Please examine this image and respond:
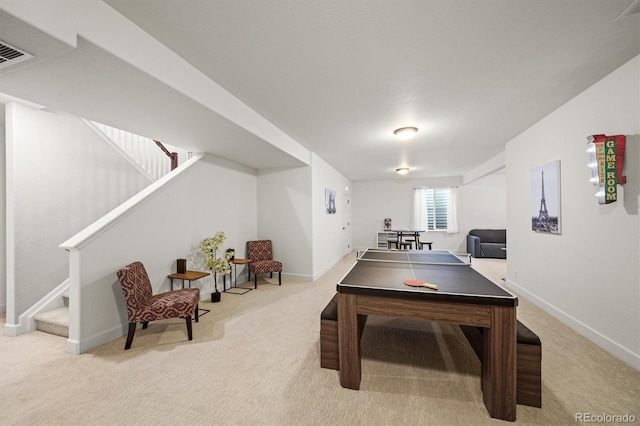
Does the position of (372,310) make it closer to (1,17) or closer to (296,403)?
(296,403)

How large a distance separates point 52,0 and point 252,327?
305cm

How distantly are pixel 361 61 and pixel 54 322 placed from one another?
416 cm

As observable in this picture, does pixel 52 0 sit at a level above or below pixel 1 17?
above

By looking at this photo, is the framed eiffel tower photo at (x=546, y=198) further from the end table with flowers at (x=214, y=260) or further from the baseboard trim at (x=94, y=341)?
the baseboard trim at (x=94, y=341)

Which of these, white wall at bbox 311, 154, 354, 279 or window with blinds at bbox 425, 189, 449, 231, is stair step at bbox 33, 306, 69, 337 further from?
window with blinds at bbox 425, 189, 449, 231

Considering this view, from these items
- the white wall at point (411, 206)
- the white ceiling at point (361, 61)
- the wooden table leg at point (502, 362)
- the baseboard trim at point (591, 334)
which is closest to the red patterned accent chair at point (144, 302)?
the white ceiling at point (361, 61)

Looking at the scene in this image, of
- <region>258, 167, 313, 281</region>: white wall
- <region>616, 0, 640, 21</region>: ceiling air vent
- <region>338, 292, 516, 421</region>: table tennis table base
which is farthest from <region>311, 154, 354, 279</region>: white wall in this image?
<region>616, 0, 640, 21</region>: ceiling air vent

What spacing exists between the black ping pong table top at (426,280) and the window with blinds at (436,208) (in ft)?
19.7

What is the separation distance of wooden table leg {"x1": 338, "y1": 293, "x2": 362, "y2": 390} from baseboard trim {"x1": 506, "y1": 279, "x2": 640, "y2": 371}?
2.37 meters

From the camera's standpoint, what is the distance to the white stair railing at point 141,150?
3.84 meters

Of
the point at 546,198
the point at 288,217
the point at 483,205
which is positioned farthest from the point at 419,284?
the point at 483,205

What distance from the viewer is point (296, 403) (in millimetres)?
1787

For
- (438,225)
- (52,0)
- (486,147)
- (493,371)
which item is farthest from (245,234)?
(438,225)

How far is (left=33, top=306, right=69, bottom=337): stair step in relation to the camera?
2.80 metres
